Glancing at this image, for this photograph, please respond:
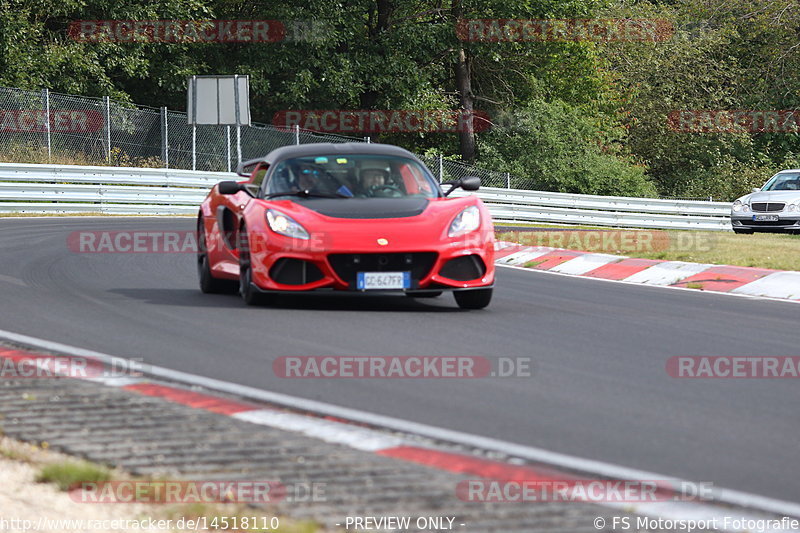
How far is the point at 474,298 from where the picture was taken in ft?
33.9

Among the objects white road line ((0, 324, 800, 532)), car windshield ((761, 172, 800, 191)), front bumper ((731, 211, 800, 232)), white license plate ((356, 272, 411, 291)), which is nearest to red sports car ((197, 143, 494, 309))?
white license plate ((356, 272, 411, 291))

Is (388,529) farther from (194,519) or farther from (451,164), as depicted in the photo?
(451,164)

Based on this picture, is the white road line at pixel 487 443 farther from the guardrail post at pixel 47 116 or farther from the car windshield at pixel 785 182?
the car windshield at pixel 785 182

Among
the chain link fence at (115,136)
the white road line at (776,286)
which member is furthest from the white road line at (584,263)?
Answer: the chain link fence at (115,136)

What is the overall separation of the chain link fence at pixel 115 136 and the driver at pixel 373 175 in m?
17.9

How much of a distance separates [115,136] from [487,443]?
25.4 meters

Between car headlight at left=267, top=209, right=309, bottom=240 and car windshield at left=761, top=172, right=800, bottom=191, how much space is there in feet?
64.0

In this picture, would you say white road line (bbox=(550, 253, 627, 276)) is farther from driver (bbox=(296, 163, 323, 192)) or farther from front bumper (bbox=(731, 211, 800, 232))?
front bumper (bbox=(731, 211, 800, 232))

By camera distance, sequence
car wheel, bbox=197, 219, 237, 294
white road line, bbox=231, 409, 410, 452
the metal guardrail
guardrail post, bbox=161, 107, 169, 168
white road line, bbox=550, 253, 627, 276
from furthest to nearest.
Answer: guardrail post, bbox=161, 107, 169, 168
the metal guardrail
white road line, bbox=550, 253, 627, 276
car wheel, bbox=197, 219, 237, 294
white road line, bbox=231, 409, 410, 452

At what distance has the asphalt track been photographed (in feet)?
18.1

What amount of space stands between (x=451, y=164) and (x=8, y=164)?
12.9 m

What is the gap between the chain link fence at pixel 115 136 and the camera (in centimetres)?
2723

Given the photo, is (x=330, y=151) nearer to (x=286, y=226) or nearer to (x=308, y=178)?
(x=308, y=178)

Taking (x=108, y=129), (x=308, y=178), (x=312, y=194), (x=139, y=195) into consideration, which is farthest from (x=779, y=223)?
(x=312, y=194)
